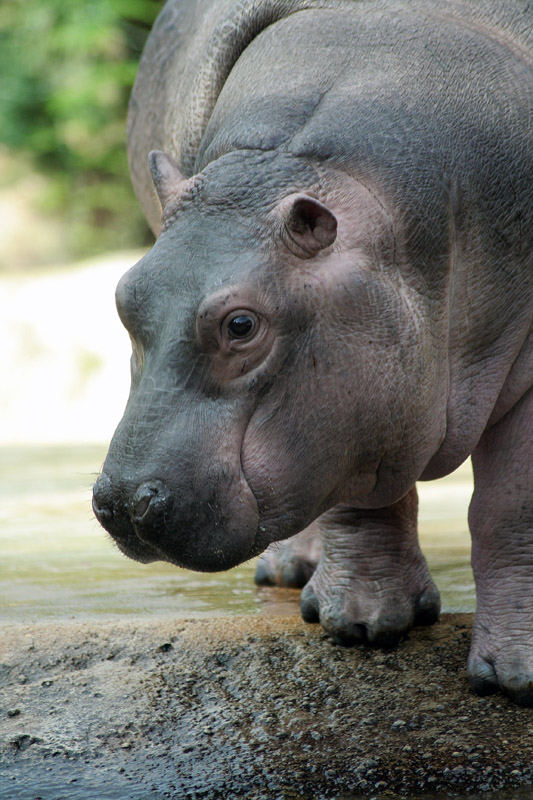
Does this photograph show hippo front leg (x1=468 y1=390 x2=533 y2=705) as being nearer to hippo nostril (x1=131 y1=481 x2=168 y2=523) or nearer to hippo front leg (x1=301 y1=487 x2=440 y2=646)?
hippo front leg (x1=301 y1=487 x2=440 y2=646)

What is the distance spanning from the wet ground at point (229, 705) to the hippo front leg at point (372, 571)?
0.27ft

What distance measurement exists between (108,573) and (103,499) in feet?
6.40

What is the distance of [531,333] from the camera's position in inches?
123

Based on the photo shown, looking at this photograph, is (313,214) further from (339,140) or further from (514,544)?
(514,544)

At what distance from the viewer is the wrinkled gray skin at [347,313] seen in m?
2.51

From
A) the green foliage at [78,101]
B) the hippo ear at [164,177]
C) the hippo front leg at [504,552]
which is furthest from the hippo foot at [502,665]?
the green foliage at [78,101]

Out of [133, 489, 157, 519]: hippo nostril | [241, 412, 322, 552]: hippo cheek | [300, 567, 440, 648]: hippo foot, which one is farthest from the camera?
[300, 567, 440, 648]: hippo foot

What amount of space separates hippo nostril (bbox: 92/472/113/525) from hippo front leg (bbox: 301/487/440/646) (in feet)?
3.58

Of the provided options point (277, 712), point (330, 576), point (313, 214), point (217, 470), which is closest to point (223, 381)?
point (217, 470)

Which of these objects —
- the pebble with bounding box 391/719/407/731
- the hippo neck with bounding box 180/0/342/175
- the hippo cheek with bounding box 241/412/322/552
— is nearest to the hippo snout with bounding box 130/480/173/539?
the hippo cheek with bounding box 241/412/322/552

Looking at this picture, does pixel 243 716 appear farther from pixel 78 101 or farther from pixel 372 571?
pixel 78 101

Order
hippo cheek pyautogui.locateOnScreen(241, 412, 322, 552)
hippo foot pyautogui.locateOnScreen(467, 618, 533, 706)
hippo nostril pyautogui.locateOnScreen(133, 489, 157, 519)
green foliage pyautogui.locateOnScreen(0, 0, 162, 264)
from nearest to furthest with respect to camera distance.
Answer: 1. hippo nostril pyautogui.locateOnScreen(133, 489, 157, 519)
2. hippo cheek pyautogui.locateOnScreen(241, 412, 322, 552)
3. hippo foot pyautogui.locateOnScreen(467, 618, 533, 706)
4. green foliage pyautogui.locateOnScreen(0, 0, 162, 264)

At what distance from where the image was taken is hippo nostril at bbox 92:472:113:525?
2.49 m

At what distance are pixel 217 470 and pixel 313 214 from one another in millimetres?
634
